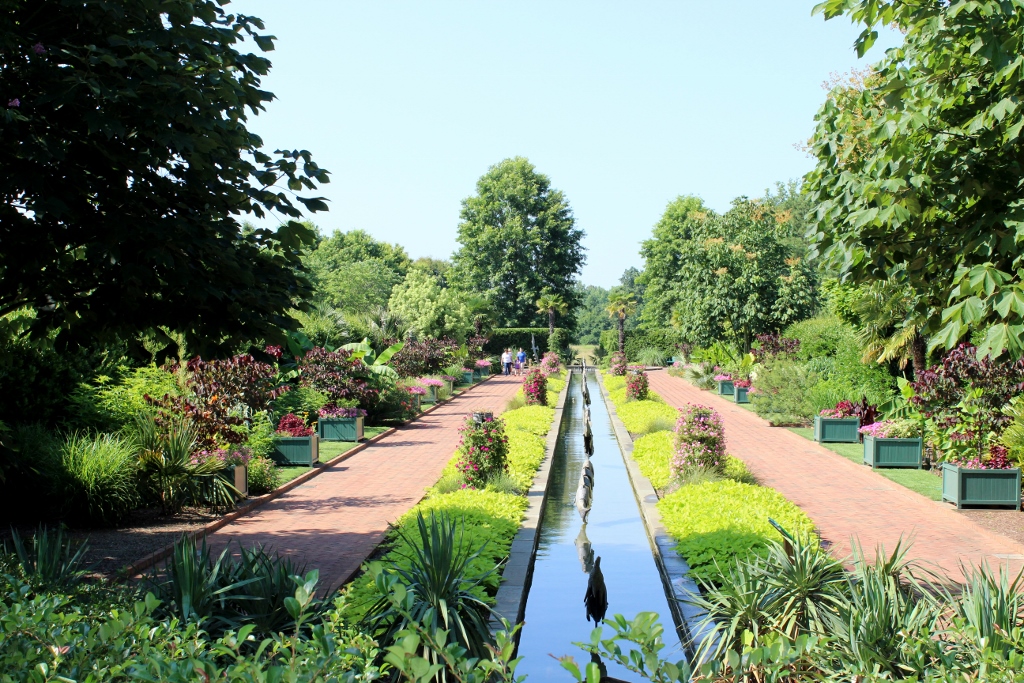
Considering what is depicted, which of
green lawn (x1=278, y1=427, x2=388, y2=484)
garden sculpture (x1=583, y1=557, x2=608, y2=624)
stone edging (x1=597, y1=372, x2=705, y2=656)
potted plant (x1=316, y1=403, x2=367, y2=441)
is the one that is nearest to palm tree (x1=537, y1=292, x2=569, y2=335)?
green lawn (x1=278, y1=427, x2=388, y2=484)

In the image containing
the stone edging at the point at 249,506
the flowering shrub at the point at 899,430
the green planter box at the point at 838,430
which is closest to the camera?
the stone edging at the point at 249,506

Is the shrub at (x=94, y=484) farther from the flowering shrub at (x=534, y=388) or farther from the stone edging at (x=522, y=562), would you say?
the flowering shrub at (x=534, y=388)

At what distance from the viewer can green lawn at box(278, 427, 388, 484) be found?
1446 centimetres

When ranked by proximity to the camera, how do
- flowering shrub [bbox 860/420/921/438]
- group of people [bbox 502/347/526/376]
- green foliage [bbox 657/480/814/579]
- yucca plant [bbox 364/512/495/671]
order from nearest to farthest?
yucca plant [bbox 364/512/495/671] < green foliage [bbox 657/480/814/579] < flowering shrub [bbox 860/420/921/438] < group of people [bbox 502/347/526/376]

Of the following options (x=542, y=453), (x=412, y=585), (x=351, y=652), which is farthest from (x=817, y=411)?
(x=351, y=652)

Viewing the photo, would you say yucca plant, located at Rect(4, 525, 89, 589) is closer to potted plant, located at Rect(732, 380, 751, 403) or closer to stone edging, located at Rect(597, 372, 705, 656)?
stone edging, located at Rect(597, 372, 705, 656)

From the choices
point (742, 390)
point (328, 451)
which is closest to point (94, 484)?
point (328, 451)

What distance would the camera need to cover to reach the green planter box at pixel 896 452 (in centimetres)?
1515

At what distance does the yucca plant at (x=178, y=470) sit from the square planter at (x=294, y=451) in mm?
3654

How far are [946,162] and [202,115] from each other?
5441mm

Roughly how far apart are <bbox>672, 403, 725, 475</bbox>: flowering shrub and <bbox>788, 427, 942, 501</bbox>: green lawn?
3.01m

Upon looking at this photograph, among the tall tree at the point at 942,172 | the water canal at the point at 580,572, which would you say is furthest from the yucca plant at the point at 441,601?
the tall tree at the point at 942,172

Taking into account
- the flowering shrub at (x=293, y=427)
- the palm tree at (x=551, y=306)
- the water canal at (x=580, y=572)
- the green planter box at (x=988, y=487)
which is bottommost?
the water canal at (x=580, y=572)

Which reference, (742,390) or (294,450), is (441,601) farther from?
(742,390)
